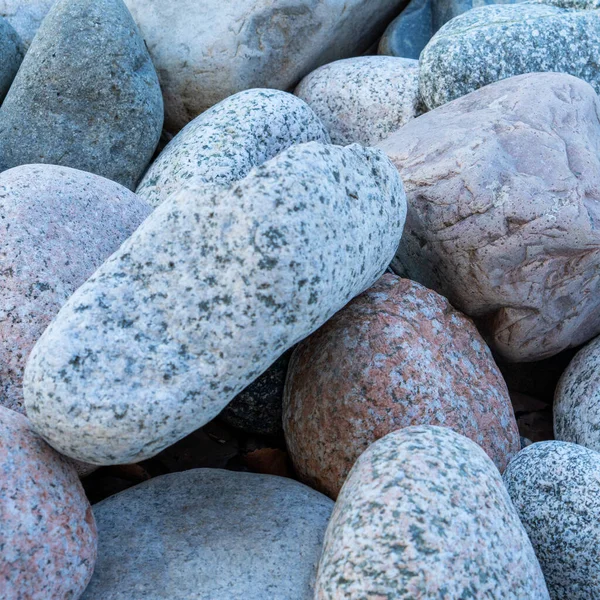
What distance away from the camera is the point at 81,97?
2.93m

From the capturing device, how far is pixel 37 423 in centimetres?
167

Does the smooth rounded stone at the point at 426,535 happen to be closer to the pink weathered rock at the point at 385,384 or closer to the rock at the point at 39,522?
the pink weathered rock at the point at 385,384

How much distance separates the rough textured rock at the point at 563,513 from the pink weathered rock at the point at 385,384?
0.57ft

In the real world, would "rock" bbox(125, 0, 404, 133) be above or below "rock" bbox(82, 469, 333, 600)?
above

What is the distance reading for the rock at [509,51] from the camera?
2.89 meters

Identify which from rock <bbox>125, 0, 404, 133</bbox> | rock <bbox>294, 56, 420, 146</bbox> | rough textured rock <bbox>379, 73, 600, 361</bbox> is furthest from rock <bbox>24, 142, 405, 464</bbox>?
rock <bbox>125, 0, 404, 133</bbox>

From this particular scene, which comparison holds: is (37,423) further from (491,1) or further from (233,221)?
(491,1)

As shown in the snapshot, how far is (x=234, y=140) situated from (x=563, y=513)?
160 centimetres

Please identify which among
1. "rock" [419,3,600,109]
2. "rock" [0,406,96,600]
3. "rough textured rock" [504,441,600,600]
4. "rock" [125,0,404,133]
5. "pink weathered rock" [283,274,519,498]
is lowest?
"rough textured rock" [504,441,600,600]

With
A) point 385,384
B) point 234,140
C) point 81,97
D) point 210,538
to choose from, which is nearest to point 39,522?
point 210,538

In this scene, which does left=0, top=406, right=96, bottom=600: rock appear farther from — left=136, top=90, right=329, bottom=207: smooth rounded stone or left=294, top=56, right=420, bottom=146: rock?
left=294, top=56, right=420, bottom=146: rock

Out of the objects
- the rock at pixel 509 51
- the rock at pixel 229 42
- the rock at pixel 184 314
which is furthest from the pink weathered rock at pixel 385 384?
the rock at pixel 229 42

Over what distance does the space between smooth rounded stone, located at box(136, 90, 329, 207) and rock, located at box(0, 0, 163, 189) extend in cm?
25

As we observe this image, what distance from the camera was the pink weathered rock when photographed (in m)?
2.10
